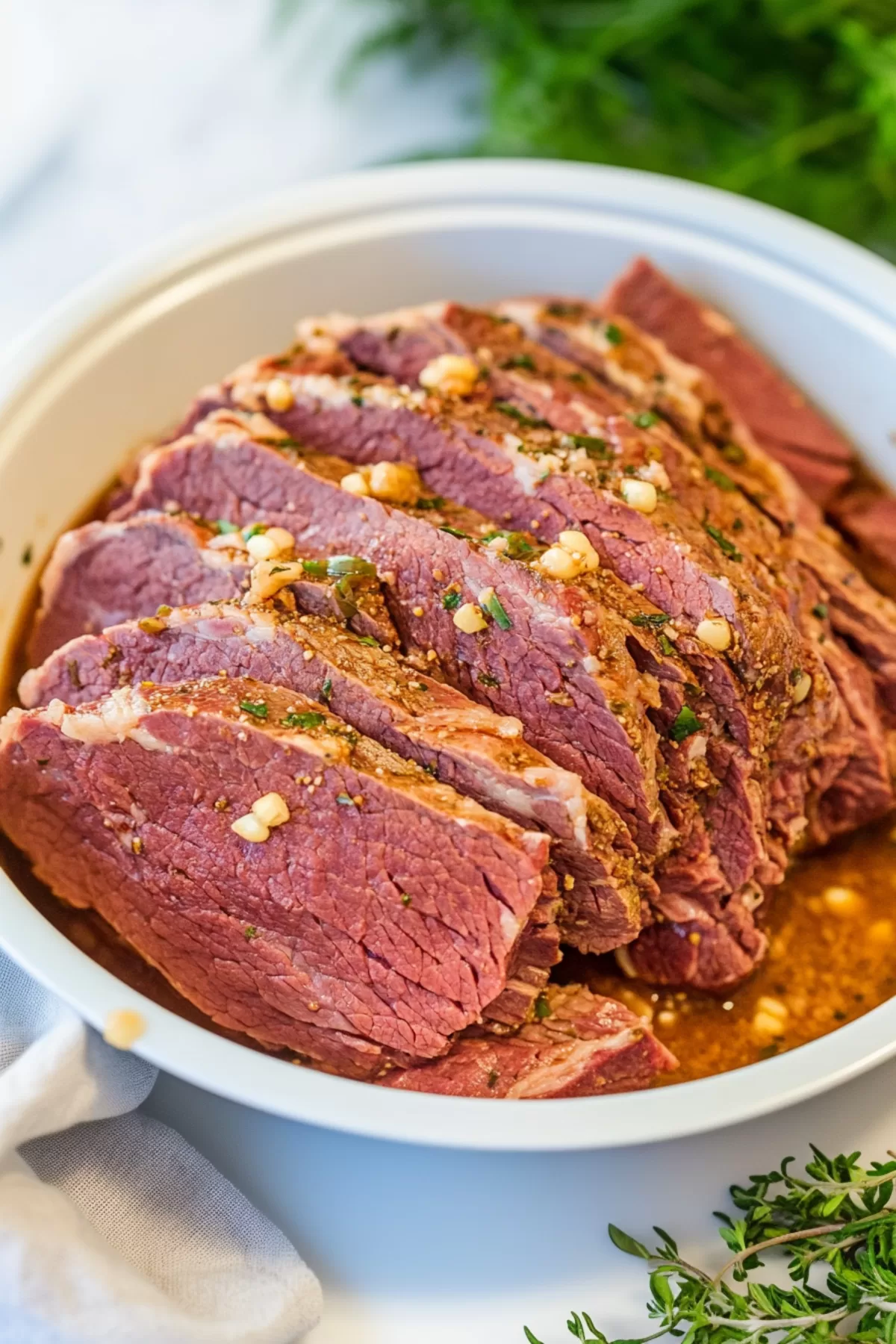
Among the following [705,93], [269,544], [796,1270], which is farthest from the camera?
[705,93]

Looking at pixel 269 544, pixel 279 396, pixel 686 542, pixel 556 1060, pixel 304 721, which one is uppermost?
pixel 279 396

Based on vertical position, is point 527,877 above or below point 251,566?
below

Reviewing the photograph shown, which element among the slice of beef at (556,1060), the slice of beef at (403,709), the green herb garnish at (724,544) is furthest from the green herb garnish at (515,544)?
the slice of beef at (556,1060)

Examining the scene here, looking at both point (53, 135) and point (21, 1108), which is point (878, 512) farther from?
point (53, 135)

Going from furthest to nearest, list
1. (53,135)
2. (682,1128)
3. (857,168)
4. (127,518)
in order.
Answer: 1. (53,135)
2. (857,168)
3. (127,518)
4. (682,1128)

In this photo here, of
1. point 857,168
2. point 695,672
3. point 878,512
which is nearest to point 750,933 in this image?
point 695,672

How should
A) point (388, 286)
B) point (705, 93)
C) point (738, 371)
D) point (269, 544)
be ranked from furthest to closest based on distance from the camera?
point (705, 93), point (388, 286), point (738, 371), point (269, 544)

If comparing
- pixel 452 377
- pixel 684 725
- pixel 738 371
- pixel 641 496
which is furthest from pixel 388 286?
pixel 684 725

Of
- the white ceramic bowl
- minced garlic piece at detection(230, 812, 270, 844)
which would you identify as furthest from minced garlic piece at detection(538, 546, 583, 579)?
the white ceramic bowl

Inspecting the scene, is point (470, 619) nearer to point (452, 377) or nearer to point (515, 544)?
point (515, 544)
